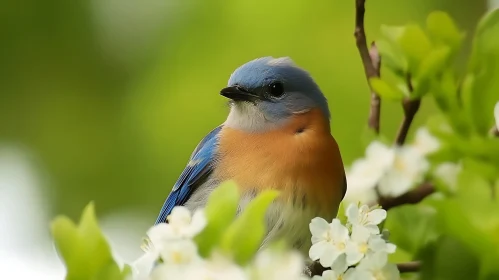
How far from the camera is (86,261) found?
0.60 metres

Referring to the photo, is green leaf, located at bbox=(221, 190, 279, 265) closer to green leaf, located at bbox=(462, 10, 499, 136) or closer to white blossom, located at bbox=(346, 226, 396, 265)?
white blossom, located at bbox=(346, 226, 396, 265)

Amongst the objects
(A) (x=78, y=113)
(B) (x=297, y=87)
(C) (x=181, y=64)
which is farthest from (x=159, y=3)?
(B) (x=297, y=87)

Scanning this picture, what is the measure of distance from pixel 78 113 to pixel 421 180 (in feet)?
5.48

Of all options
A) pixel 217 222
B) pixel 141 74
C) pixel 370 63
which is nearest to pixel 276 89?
pixel 370 63

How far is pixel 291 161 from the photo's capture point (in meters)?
1.12

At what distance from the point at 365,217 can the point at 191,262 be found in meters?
0.20

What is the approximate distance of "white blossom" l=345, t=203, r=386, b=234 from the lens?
68 centimetres

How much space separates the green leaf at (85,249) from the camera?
60cm

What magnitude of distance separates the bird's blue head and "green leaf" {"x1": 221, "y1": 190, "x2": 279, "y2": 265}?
2.05 ft

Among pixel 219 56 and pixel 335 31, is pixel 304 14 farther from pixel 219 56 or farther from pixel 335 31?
pixel 219 56

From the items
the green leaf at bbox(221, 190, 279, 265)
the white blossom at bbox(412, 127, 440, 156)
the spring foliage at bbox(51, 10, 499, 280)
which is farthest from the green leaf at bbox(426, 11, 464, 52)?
the green leaf at bbox(221, 190, 279, 265)

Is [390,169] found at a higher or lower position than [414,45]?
lower

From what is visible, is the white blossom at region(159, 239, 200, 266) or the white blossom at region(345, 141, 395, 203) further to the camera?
the white blossom at region(345, 141, 395, 203)

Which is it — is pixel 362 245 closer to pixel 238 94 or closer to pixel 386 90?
pixel 386 90
